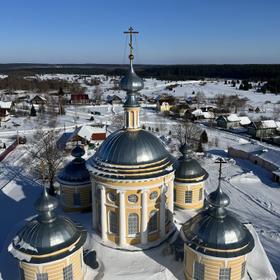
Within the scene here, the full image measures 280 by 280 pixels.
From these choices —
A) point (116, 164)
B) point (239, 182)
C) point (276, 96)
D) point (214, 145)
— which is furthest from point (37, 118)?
point (276, 96)

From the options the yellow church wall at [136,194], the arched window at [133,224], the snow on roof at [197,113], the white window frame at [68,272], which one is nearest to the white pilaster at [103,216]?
the yellow church wall at [136,194]

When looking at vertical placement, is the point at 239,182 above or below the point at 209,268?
below

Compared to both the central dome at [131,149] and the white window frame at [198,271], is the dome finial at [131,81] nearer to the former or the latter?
the central dome at [131,149]

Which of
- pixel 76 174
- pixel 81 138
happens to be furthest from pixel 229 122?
pixel 76 174

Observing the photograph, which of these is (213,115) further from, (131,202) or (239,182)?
(131,202)

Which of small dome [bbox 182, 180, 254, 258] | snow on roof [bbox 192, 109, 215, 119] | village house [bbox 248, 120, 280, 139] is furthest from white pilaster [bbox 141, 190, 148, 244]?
snow on roof [bbox 192, 109, 215, 119]

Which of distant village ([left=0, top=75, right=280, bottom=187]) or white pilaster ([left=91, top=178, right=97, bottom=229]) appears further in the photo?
distant village ([left=0, top=75, right=280, bottom=187])

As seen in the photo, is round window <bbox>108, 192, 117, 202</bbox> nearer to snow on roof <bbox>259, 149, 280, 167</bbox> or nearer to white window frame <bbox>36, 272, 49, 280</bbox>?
white window frame <bbox>36, 272, 49, 280</bbox>
